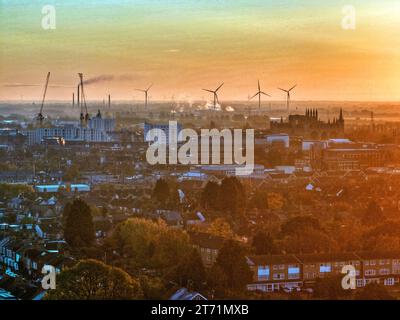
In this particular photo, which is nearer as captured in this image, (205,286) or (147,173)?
(205,286)

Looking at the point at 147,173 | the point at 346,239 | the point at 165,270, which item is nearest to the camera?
the point at 165,270

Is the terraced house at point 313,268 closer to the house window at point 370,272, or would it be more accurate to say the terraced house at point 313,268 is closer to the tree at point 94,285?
the house window at point 370,272

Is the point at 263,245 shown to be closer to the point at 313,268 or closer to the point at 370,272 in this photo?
the point at 313,268

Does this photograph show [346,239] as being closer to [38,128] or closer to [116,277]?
[116,277]


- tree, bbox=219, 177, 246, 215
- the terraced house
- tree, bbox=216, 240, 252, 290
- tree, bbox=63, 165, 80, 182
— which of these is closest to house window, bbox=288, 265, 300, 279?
the terraced house

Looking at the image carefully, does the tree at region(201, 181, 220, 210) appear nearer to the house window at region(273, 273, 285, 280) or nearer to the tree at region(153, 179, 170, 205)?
the tree at region(153, 179, 170, 205)

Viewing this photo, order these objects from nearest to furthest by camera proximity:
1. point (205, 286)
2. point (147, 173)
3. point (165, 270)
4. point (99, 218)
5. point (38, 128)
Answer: point (205, 286), point (165, 270), point (99, 218), point (147, 173), point (38, 128)
